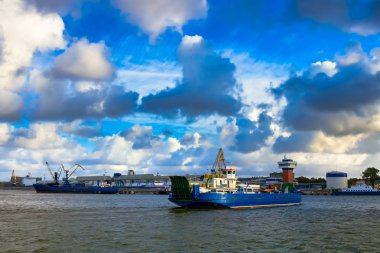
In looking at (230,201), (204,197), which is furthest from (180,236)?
(230,201)

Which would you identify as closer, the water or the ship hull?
the water

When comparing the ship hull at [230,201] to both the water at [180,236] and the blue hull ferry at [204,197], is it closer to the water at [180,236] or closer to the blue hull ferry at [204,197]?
the blue hull ferry at [204,197]

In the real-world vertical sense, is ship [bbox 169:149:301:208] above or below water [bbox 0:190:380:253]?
above

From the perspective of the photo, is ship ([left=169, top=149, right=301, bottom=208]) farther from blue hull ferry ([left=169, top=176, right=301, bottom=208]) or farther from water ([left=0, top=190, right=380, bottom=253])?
water ([left=0, top=190, right=380, bottom=253])

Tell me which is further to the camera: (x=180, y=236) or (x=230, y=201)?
(x=230, y=201)

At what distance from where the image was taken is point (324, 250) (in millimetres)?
43562

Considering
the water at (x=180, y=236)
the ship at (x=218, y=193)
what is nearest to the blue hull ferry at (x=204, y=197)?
the ship at (x=218, y=193)

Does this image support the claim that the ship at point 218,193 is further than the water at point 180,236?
Yes

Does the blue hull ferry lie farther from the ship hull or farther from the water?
the water

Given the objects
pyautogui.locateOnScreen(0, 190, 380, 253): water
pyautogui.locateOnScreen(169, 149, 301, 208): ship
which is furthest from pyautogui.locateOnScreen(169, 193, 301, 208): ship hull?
pyautogui.locateOnScreen(0, 190, 380, 253): water

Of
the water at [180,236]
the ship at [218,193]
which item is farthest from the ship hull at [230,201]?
the water at [180,236]

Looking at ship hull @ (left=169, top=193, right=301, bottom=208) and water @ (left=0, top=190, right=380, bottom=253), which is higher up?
ship hull @ (left=169, top=193, right=301, bottom=208)

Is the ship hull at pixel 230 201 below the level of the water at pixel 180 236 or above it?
above

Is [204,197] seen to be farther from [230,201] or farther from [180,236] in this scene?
[180,236]
